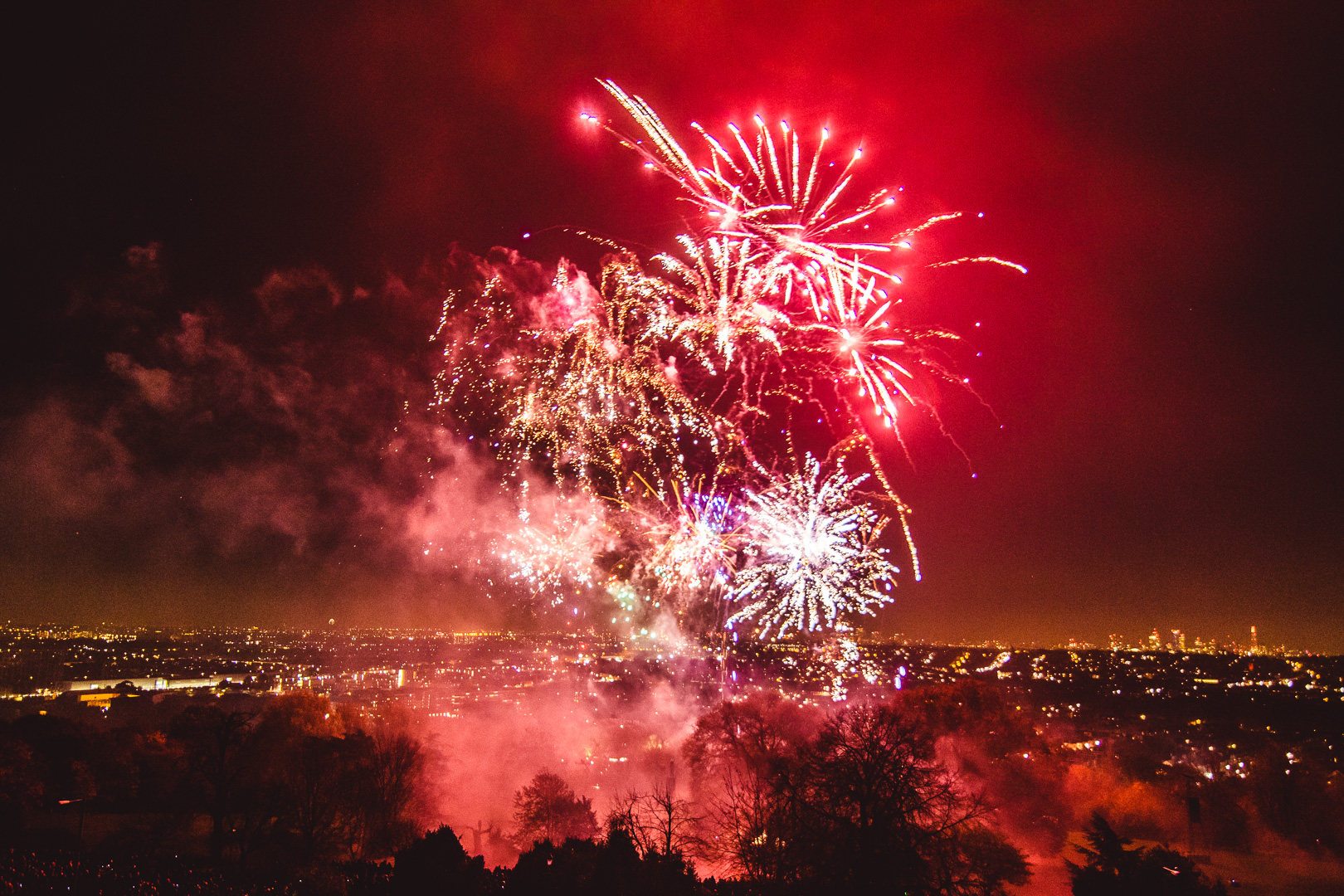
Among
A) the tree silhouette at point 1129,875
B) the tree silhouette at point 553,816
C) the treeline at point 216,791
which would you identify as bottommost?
the tree silhouette at point 553,816

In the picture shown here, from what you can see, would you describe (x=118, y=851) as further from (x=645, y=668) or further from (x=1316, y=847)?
(x=645, y=668)

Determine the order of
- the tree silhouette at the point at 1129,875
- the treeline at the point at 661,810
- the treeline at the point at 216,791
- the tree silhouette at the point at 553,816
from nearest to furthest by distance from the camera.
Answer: the tree silhouette at the point at 1129,875 < the treeline at the point at 661,810 < the treeline at the point at 216,791 < the tree silhouette at the point at 553,816

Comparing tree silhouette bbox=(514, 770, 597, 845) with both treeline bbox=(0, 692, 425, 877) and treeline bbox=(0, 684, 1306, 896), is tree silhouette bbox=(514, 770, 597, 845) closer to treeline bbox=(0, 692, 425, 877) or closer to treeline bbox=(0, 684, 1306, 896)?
treeline bbox=(0, 684, 1306, 896)

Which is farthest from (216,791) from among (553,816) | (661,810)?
(661,810)

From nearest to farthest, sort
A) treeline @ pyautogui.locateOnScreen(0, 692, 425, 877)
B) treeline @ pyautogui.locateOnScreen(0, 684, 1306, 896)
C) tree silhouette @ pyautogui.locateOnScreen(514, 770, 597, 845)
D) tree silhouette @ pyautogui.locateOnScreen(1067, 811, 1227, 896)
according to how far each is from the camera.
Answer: tree silhouette @ pyautogui.locateOnScreen(1067, 811, 1227, 896), treeline @ pyautogui.locateOnScreen(0, 684, 1306, 896), treeline @ pyautogui.locateOnScreen(0, 692, 425, 877), tree silhouette @ pyautogui.locateOnScreen(514, 770, 597, 845)

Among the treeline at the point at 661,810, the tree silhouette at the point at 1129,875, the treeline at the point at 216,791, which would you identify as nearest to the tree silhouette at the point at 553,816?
the treeline at the point at 661,810

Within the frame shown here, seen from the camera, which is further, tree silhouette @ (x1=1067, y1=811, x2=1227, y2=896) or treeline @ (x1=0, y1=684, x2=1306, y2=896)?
treeline @ (x1=0, y1=684, x2=1306, y2=896)

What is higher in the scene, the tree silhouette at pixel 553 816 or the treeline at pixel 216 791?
the treeline at pixel 216 791

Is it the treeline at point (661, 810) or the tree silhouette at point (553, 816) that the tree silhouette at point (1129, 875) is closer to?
the treeline at point (661, 810)

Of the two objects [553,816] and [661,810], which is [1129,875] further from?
[661,810]

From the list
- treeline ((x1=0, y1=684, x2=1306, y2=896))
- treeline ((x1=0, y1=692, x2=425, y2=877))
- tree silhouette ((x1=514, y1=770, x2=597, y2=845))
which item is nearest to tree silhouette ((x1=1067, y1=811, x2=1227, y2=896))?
treeline ((x1=0, y1=684, x2=1306, y2=896))

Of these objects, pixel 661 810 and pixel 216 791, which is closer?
pixel 216 791

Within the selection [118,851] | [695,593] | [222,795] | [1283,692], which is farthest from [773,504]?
[1283,692]
